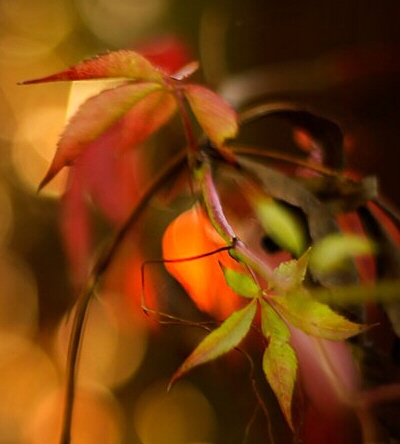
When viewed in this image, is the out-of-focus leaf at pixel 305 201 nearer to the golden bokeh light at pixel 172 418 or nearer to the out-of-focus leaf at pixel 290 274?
the out-of-focus leaf at pixel 290 274

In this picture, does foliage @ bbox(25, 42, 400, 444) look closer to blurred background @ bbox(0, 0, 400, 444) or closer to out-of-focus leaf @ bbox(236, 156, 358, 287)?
out-of-focus leaf @ bbox(236, 156, 358, 287)

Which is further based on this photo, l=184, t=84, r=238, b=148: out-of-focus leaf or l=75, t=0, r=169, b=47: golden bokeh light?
l=75, t=0, r=169, b=47: golden bokeh light

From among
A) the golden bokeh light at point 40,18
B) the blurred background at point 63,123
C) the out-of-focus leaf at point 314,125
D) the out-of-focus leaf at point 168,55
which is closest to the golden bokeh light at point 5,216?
the blurred background at point 63,123

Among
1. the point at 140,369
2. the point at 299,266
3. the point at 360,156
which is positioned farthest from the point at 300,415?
the point at 140,369

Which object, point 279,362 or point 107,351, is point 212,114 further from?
point 107,351

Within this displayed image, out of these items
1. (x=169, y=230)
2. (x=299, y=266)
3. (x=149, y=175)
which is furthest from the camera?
(x=149, y=175)

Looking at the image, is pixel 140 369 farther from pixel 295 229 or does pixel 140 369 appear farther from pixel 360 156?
pixel 295 229

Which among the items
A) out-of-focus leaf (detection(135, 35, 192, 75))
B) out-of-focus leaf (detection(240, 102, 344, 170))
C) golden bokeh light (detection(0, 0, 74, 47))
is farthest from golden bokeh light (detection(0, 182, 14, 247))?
out-of-focus leaf (detection(240, 102, 344, 170))
